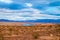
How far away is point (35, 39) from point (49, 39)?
7.03ft

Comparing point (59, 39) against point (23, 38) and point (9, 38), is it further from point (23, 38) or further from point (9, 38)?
point (9, 38)

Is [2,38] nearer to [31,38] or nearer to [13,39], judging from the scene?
[13,39]

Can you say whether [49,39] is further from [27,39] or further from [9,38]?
[9,38]

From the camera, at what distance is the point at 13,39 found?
34.2m

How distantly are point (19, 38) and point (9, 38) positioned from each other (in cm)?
150

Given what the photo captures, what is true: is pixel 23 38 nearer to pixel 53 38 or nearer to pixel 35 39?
pixel 35 39

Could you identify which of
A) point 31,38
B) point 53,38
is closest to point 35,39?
point 31,38

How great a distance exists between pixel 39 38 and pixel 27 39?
2701 millimetres

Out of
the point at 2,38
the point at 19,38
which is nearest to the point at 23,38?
the point at 19,38

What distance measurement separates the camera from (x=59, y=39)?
34.7 metres

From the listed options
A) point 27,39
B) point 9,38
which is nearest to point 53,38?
point 27,39

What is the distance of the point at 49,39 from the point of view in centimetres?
3459

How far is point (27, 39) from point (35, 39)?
1749mm

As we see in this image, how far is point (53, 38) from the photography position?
118 ft
